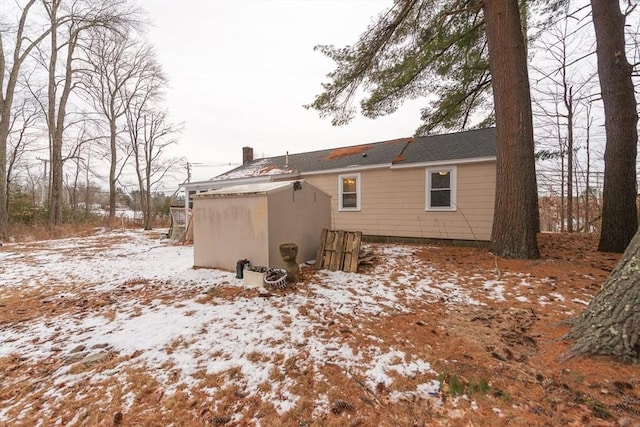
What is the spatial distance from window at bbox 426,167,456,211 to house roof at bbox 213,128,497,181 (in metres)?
0.44

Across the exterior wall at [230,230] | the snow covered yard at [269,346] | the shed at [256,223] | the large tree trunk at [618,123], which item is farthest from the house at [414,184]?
the snow covered yard at [269,346]

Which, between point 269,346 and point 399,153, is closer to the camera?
point 269,346

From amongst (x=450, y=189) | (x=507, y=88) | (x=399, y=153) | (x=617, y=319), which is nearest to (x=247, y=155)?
(x=399, y=153)

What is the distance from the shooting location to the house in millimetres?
7871

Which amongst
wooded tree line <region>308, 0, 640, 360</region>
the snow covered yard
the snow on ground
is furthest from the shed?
wooded tree line <region>308, 0, 640, 360</region>

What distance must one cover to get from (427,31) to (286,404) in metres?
8.32

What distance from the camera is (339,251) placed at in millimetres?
5656

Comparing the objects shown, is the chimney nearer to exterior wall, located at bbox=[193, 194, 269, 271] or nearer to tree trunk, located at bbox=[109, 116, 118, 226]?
tree trunk, located at bbox=[109, 116, 118, 226]

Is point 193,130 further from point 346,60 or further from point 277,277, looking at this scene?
point 277,277

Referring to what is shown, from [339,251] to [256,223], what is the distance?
1.85 m

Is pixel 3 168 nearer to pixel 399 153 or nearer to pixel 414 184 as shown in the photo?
pixel 399 153

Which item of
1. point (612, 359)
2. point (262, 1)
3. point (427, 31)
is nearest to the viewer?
point (612, 359)

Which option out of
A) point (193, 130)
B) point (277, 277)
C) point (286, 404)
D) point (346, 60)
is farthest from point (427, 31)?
point (193, 130)

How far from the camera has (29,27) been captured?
37.0 ft
